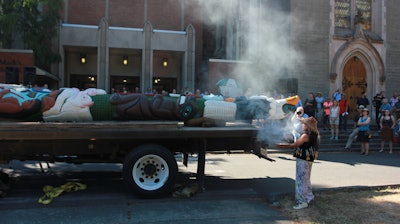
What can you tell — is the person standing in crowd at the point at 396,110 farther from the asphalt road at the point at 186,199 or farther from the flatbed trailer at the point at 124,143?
the flatbed trailer at the point at 124,143

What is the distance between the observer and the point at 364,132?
1087cm

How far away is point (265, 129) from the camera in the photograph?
5.57 metres

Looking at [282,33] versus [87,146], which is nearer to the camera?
[87,146]

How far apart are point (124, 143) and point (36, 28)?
12.6 metres

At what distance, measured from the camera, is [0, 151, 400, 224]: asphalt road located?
4.48m

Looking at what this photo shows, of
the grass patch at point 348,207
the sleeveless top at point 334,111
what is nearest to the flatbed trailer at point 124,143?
the grass patch at point 348,207

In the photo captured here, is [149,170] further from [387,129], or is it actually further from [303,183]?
[387,129]

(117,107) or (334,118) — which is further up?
(117,107)

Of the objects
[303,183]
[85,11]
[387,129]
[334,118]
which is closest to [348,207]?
[303,183]

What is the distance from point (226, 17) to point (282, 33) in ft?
8.89

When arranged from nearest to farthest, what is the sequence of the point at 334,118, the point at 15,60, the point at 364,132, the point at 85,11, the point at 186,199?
the point at 186,199
the point at 364,132
the point at 334,118
the point at 15,60
the point at 85,11

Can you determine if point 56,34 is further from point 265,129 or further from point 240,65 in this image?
point 265,129

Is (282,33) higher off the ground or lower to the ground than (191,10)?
lower

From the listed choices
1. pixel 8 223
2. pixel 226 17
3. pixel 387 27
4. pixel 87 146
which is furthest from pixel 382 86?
pixel 8 223
